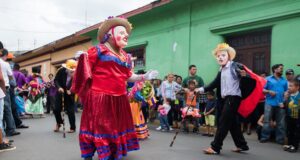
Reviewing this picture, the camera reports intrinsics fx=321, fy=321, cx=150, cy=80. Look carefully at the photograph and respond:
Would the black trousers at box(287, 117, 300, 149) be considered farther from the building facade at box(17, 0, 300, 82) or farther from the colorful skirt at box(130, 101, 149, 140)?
the colorful skirt at box(130, 101, 149, 140)

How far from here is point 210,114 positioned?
26.3 feet

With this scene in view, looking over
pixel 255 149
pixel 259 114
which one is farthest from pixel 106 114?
pixel 259 114

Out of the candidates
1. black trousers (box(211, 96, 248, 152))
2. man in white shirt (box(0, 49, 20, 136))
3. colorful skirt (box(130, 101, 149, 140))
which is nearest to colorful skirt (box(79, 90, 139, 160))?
black trousers (box(211, 96, 248, 152))

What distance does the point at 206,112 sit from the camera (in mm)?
8094

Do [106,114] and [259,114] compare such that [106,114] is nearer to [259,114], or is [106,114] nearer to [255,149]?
[255,149]

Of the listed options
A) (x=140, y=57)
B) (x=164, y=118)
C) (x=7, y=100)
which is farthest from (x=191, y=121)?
(x=140, y=57)

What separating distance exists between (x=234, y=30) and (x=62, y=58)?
1633cm

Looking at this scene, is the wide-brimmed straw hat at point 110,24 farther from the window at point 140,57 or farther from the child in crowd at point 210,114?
the window at point 140,57

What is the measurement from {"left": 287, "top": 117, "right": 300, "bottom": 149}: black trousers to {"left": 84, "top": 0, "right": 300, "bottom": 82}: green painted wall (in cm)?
214

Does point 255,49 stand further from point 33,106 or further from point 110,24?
point 33,106

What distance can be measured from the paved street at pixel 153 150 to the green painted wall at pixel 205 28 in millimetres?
2084

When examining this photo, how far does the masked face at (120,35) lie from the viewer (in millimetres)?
4496

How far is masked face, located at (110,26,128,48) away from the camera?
4.50 meters

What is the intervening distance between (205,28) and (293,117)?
522 centimetres
